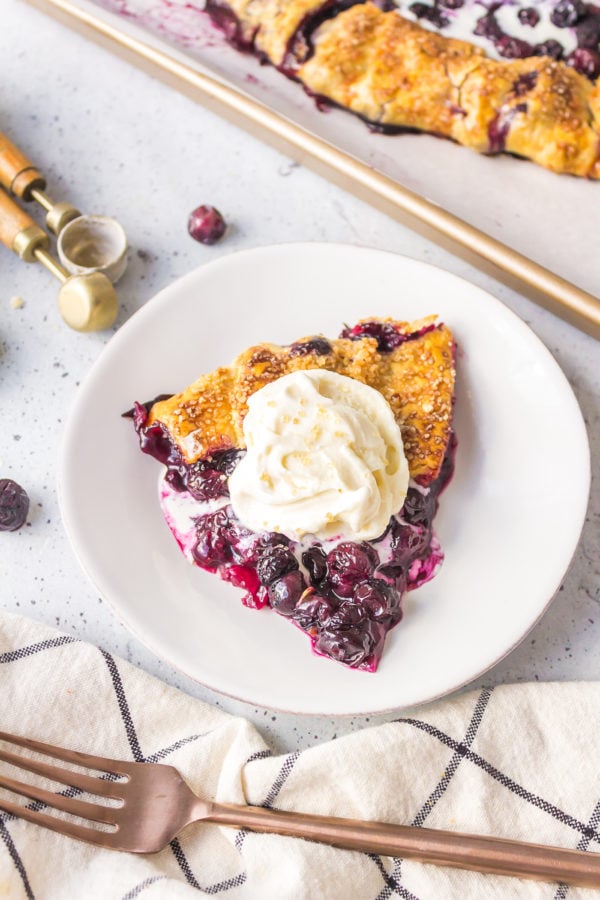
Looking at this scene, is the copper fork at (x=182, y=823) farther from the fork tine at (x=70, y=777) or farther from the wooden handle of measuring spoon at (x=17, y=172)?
the wooden handle of measuring spoon at (x=17, y=172)

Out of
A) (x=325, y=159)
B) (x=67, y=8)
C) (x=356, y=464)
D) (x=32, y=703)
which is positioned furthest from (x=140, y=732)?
(x=67, y=8)

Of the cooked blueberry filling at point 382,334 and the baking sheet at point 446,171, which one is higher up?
the baking sheet at point 446,171

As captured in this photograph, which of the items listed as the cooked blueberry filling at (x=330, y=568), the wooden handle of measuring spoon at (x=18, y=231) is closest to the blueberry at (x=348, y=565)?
the cooked blueberry filling at (x=330, y=568)

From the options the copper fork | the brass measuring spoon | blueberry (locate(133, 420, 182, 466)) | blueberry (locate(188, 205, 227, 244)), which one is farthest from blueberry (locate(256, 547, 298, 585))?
blueberry (locate(188, 205, 227, 244))

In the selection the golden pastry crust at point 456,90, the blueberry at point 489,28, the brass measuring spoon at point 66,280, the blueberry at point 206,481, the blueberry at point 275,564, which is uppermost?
the blueberry at point 489,28

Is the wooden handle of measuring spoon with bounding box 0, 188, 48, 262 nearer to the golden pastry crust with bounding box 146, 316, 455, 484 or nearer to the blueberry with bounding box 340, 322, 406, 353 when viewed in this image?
the golden pastry crust with bounding box 146, 316, 455, 484

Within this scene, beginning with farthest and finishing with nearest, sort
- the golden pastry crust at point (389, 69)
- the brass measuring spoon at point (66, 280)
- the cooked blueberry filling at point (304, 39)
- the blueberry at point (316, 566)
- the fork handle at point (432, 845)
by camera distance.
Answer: the cooked blueberry filling at point (304, 39) → the golden pastry crust at point (389, 69) → the brass measuring spoon at point (66, 280) → the blueberry at point (316, 566) → the fork handle at point (432, 845)

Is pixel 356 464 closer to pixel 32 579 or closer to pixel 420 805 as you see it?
pixel 420 805
